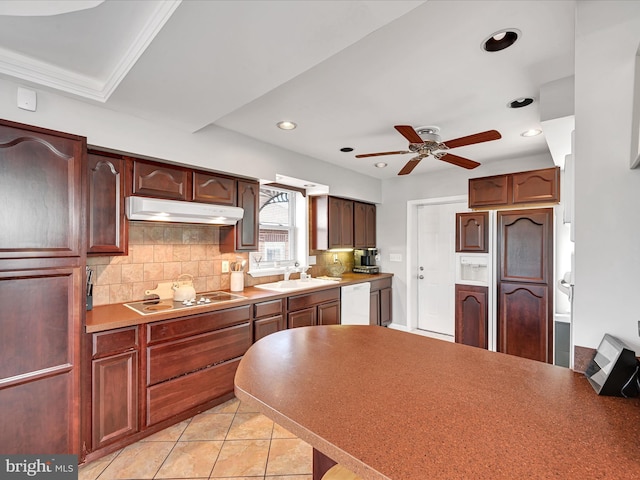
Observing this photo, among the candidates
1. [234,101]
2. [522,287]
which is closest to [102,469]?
[234,101]

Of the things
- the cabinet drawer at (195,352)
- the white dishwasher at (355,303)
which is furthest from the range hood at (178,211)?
the white dishwasher at (355,303)

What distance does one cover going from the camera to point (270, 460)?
6.88 feet

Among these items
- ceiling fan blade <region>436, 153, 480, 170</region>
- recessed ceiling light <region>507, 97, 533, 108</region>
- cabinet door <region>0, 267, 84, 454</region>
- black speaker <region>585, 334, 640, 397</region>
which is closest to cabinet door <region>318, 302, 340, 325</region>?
ceiling fan blade <region>436, 153, 480, 170</region>

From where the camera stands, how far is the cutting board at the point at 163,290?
2.78 metres

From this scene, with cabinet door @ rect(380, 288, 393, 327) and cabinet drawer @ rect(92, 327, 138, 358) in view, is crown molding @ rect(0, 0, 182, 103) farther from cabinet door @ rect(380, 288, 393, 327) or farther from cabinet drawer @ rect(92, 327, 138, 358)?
cabinet door @ rect(380, 288, 393, 327)

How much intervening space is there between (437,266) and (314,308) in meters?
2.27

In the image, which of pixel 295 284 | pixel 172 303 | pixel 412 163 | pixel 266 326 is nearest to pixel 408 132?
pixel 412 163

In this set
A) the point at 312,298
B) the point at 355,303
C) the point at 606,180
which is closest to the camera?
the point at 606,180

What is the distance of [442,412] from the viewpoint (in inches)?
36.5

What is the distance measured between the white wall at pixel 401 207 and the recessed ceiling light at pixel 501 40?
2777mm

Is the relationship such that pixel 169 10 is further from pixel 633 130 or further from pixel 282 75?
pixel 633 130

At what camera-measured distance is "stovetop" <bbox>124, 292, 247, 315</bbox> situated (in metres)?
2.39

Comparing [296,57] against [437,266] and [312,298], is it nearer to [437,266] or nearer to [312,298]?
[312,298]

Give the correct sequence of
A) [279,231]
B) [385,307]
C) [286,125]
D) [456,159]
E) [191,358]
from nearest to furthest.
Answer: [191,358] → [456,159] → [286,125] → [279,231] → [385,307]
